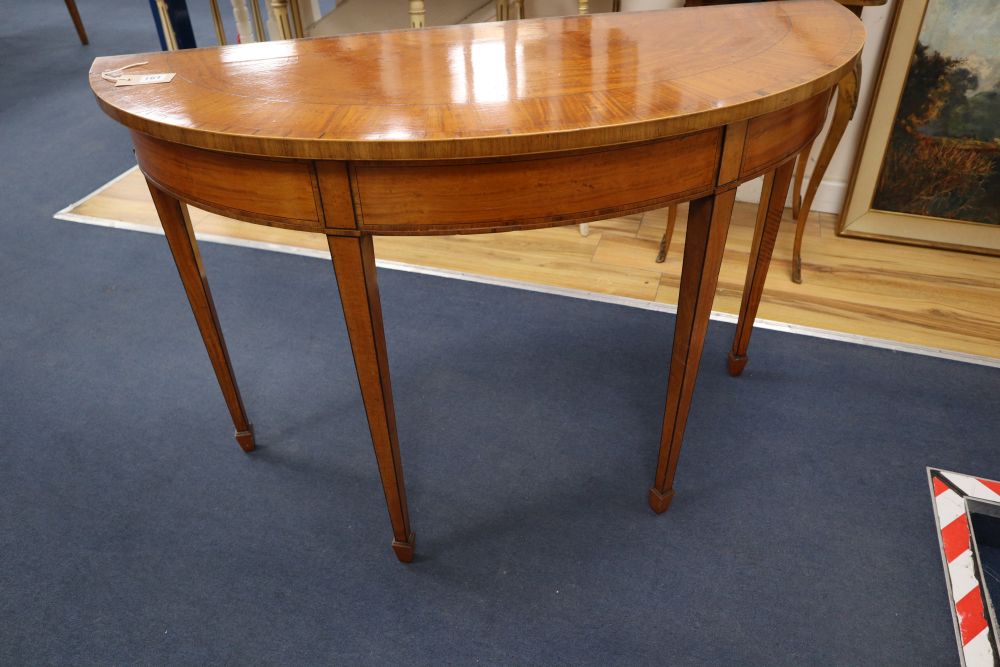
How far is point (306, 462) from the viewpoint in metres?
1.62

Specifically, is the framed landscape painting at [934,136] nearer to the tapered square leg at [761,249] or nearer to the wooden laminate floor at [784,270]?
the wooden laminate floor at [784,270]

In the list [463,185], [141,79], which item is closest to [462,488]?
[463,185]

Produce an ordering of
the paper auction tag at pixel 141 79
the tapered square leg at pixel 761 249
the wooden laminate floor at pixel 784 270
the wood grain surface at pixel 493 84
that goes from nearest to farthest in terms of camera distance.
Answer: the wood grain surface at pixel 493 84
the paper auction tag at pixel 141 79
the tapered square leg at pixel 761 249
the wooden laminate floor at pixel 784 270

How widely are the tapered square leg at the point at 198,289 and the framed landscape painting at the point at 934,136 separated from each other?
198cm

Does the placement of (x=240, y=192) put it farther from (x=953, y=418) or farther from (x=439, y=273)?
(x=953, y=418)

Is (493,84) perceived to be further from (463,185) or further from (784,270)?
(784,270)

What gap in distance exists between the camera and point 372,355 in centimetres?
111

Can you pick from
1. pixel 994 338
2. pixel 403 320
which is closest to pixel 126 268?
pixel 403 320

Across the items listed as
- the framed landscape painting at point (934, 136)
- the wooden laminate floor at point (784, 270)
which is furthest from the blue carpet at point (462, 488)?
the framed landscape painting at point (934, 136)

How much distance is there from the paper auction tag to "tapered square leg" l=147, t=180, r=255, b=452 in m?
0.16

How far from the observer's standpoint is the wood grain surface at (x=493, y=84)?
87cm

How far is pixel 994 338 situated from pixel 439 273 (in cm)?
159

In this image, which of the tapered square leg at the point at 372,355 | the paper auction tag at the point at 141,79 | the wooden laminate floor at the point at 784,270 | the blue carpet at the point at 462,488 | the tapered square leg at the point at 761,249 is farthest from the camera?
the wooden laminate floor at the point at 784,270

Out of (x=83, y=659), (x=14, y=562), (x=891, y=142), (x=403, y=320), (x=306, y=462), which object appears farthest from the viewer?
(x=891, y=142)
